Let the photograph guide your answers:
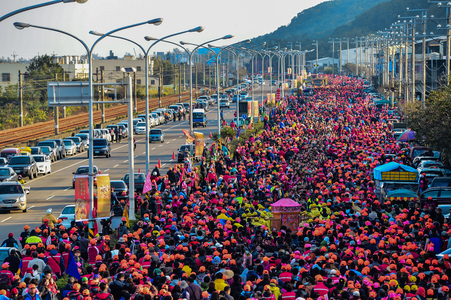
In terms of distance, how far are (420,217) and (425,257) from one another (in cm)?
434

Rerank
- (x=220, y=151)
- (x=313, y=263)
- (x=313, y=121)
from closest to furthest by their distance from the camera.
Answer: (x=313, y=263)
(x=220, y=151)
(x=313, y=121)

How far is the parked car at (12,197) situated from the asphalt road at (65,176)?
312 millimetres

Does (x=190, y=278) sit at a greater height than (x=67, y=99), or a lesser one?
lesser

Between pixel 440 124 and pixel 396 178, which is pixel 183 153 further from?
pixel 396 178

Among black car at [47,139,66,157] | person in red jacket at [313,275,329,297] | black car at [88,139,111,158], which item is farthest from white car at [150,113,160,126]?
person in red jacket at [313,275,329,297]

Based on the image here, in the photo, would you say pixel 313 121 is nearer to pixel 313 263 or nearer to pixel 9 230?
pixel 9 230

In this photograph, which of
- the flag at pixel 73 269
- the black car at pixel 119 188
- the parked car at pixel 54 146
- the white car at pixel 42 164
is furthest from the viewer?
the parked car at pixel 54 146

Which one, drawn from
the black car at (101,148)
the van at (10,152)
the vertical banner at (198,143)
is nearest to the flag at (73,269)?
the vertical banner at (198,143)

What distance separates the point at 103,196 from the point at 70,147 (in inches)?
1017

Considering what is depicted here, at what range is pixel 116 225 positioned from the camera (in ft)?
75.6

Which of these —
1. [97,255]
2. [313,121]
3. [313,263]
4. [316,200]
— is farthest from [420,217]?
[313,121]

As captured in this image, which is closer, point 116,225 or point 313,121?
point 116,225

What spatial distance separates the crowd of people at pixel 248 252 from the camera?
1269cm

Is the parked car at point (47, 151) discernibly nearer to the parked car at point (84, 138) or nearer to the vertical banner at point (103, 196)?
the parked car at point (84, 138)
